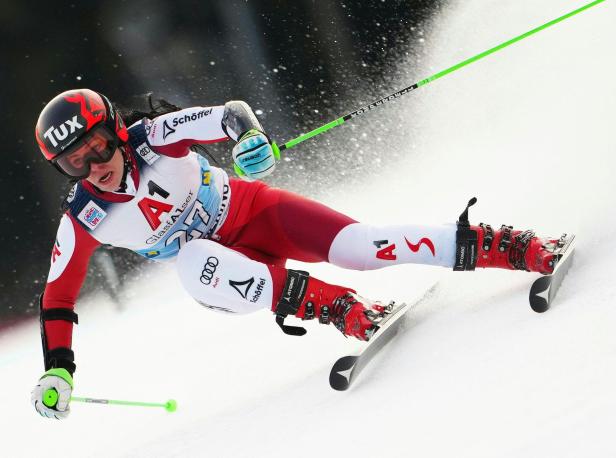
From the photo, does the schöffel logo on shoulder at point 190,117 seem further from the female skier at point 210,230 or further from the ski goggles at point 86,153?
the ski goggles at point 86,153

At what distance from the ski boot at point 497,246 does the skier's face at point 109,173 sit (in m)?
1.13

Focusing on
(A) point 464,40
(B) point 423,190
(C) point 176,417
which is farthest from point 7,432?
(A) point 464,40

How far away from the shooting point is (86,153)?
2.24 meters

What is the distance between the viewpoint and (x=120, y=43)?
468cm

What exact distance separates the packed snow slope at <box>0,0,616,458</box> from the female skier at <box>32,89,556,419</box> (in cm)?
19

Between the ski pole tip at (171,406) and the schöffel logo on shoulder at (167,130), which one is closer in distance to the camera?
the schöffel logo on shoulder at (167,130)

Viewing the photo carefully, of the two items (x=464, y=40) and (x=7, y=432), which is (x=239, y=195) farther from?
(x=464, y=40)

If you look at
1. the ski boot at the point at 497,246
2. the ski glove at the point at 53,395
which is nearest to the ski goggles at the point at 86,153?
the ski glove at the point at 53,395

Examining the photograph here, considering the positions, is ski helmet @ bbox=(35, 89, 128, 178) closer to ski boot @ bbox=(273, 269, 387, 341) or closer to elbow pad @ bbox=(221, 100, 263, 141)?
elbow pad @ bbox=(221, 100, 263, 141)

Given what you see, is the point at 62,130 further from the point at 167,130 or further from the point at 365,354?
the point at 365,354

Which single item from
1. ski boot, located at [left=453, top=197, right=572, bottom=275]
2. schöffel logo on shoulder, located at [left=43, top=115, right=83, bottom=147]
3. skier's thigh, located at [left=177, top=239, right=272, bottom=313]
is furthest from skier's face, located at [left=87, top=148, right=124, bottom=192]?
ski boot, located at [left=453, top=197, right=572, bottom=275]

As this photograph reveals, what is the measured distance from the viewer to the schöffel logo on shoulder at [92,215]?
7.78ft

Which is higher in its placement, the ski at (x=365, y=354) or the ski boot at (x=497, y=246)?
the ski boot at (x=497, y=246)

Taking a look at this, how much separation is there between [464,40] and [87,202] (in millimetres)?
3732
